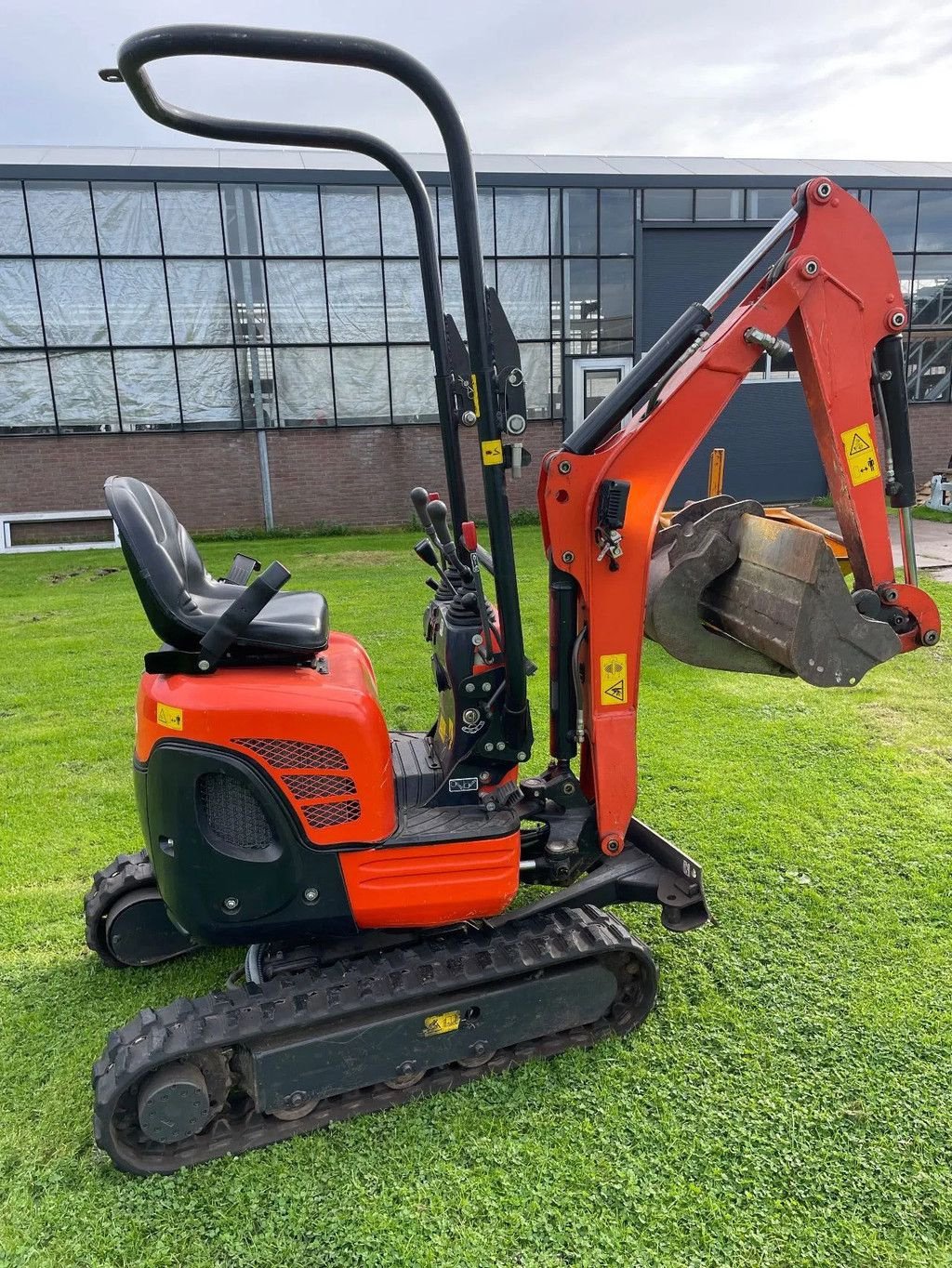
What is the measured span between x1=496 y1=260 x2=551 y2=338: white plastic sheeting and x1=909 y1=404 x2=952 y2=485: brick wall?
9.10 meters

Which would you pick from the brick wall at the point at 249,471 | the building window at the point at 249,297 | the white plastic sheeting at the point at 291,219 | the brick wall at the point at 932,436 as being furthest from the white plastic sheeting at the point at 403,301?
the brick wall at the point at 932,436

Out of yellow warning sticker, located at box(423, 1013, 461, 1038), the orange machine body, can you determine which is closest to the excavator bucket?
→ the orange machine body

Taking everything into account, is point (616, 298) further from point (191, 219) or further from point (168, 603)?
point (168, 603)

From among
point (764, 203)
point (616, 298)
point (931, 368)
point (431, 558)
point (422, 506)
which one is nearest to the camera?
point (422, 506)

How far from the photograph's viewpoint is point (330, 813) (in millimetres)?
2639

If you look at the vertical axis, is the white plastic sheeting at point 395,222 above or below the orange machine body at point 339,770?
above

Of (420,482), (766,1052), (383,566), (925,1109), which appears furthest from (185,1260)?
(420,482)

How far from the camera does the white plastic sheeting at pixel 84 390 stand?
1559cm

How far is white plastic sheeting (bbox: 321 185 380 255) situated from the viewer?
16.0 m

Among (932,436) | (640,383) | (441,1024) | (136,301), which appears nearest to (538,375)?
(136,301)

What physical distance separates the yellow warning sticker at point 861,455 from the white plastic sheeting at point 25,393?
53.3 feet

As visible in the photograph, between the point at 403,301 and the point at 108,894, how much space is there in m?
15.1

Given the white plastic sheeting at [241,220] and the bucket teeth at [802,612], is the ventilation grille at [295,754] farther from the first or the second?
the white plastic sheeting at [241,220]

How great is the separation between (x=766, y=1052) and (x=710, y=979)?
393 mm
